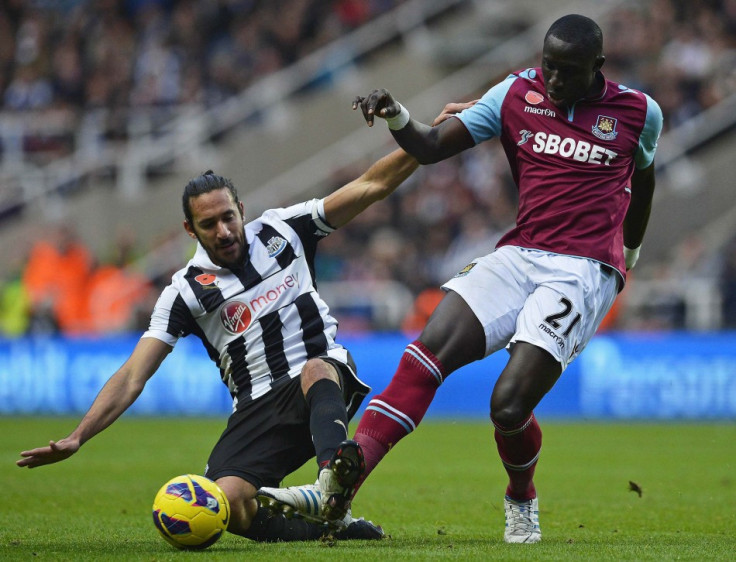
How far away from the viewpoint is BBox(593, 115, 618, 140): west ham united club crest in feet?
19.4

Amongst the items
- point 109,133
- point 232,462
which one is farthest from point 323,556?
point 109,133

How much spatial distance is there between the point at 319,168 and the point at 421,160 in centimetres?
1465

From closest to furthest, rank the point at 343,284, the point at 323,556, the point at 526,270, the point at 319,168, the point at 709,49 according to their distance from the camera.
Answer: the point at 323,556
the point at 526,270
the point at 343,284
the point at 709,49
the point at 319,168

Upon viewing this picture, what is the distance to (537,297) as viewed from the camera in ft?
19.1

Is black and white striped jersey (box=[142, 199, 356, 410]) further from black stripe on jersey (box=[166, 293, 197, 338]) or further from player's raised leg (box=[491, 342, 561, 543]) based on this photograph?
player's raised leg (box=[491, 342, 561, 543])

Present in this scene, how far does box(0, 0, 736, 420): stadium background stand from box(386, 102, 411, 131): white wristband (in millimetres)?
9806

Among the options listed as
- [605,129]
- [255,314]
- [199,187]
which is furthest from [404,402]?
[605,129]

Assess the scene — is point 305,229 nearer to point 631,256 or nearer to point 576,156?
point 576,156

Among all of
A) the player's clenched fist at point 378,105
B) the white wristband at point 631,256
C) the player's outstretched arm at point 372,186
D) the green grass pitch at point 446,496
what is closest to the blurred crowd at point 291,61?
the green grass pitch at point 446,496

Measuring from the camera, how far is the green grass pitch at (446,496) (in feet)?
18.4

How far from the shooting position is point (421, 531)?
21.6 ft

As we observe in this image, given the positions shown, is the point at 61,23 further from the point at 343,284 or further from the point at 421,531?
the point at 421,531

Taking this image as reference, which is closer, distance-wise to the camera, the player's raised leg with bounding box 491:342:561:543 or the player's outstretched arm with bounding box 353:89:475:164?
the player's raised leg with bounding box 491:342:561:543

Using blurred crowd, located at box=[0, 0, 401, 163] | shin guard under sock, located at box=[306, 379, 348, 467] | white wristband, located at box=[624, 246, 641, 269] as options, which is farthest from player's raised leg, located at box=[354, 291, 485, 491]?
blurred crowd, located at box=[0, 0, 401, 163]
